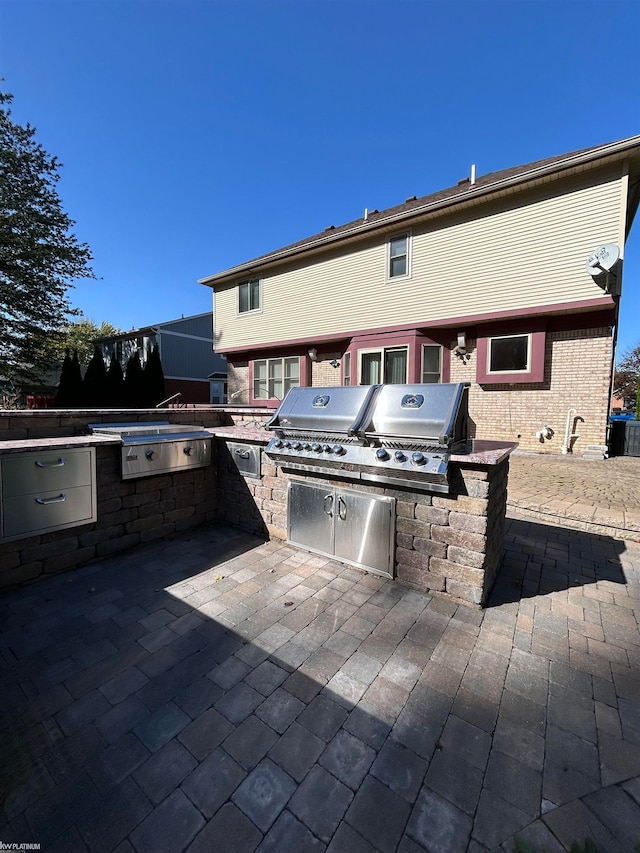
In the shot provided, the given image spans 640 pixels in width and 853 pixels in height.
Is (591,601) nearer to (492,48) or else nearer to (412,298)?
(412,298)

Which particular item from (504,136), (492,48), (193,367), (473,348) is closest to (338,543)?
(473,348)

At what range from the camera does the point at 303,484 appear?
338 centimetres

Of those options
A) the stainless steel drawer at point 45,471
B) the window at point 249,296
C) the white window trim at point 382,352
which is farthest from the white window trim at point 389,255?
the stainless steel drawer at point 45,471

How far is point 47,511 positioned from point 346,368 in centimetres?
884

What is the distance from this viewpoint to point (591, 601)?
271 cm

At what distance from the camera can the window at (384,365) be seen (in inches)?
384

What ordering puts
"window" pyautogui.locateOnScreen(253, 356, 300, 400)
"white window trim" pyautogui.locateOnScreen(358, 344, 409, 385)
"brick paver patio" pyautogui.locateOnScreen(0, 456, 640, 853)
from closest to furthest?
1. "brick paver patio" pyautogui.locateOnScreen(0, 456, 640, 853)
2. "white window trim" pyautogui.locateOnScreen(358, 344, 409, 385)
3. "window" pyautogui.locateOnScreen(253, 356, 300, 400)

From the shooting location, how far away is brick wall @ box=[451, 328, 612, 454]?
7.69 m

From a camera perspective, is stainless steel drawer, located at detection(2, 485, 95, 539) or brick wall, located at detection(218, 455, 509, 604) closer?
brick wall, located at detection(218, 455, 509, 604)

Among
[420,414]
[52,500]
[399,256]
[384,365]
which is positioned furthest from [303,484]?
[399,256]

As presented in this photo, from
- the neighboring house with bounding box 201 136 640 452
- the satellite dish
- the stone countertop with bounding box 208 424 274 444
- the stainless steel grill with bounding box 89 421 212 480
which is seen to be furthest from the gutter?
the stainless steel grill with bounding box 89 421 212 480

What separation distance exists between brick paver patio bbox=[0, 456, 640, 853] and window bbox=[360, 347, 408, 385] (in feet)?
24.5

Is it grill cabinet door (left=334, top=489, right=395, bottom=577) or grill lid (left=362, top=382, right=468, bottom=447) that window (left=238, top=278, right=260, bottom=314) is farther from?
grill cabinet door (left=334, top=489, right=395, bottom=577)

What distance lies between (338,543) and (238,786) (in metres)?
1.94
